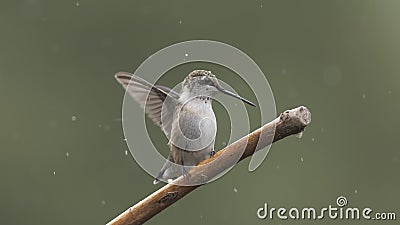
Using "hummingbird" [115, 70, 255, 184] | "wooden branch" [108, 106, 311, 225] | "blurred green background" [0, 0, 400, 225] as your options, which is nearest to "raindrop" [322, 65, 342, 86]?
"blurred green background" [0, 0, 400, 225]

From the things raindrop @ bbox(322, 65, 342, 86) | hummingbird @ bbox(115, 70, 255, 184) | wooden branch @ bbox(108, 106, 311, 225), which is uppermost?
raindrop @ bbox(322, 65, 342, 86)

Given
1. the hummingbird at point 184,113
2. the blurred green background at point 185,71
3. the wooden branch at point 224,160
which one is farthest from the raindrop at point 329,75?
the wooden branch at point 224,160

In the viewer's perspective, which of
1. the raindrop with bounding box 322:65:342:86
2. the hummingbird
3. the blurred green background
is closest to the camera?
the hummingbird

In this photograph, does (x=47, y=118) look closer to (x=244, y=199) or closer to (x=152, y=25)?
(x=152, y=25)

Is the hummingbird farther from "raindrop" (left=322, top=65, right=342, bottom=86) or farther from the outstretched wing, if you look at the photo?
"raindrop" (left=322, top=65, right=342, bottom=86)

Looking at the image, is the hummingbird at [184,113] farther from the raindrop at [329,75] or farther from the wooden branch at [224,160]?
the raindrop at [329,75]

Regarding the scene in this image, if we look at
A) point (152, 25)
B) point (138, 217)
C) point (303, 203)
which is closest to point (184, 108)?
point (138, 217)
